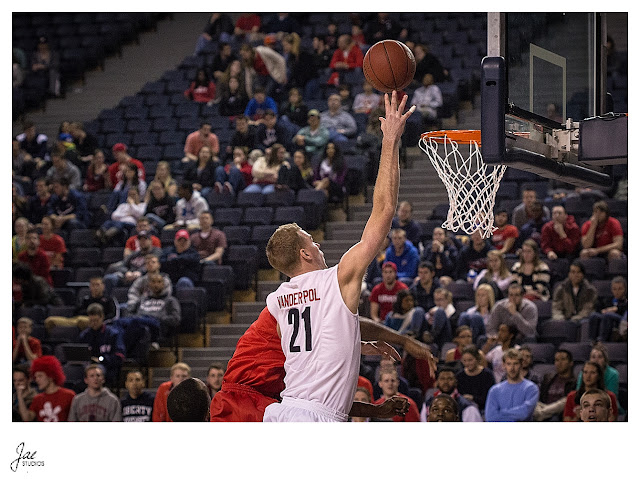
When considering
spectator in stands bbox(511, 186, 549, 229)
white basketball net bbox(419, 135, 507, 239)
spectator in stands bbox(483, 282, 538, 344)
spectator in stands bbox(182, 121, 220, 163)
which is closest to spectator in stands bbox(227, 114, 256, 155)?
spectator in stands bbox(182, 121, 220, 163)

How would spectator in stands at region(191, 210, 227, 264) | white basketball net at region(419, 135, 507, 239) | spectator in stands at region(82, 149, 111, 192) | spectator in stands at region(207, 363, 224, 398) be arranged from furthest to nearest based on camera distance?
1. spectator in stands at region(82, 149, 111, 192)
2. spectator in stands at region(191, 210, 227, 264)
3. spectator in stands at region(207, 363, 224, 398)
4. white basketball net at region(419, 135, 507, 239)

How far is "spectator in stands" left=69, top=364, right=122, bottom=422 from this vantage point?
25.6ft

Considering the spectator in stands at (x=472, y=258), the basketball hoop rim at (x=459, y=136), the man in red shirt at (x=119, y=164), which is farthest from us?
the man in red shirt at (x=119, y=164)

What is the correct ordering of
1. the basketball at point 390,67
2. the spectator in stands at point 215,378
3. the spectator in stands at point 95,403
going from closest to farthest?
the basketball at point 390,67 < the spectator in stands at point 215,378 < the spectator in stands at point 95,403

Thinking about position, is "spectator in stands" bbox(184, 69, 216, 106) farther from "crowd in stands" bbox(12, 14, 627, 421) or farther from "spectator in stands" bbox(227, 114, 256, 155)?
"spectator in stands" bbox(227, 114, 256, 155)

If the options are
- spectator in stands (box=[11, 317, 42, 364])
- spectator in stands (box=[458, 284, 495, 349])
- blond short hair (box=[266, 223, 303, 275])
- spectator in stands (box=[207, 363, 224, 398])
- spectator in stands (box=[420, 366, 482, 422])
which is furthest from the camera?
spectator in stands (box=[11, 317, 42, 364])

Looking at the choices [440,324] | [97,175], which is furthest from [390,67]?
[97,175]

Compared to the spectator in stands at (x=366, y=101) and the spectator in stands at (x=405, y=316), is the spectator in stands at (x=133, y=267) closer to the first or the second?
the spectator in stands at (x=405, y=316)

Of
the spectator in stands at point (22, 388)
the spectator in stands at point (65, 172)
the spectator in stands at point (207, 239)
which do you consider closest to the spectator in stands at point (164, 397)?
the spectator in stands at point (22, 388)

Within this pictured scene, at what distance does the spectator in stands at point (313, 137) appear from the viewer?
10500 mm

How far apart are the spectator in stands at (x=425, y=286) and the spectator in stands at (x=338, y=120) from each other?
2.70 m

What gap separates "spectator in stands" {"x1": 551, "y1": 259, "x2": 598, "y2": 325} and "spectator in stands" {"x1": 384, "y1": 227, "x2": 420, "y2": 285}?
1.37 m

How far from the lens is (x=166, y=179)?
10.5 meters
